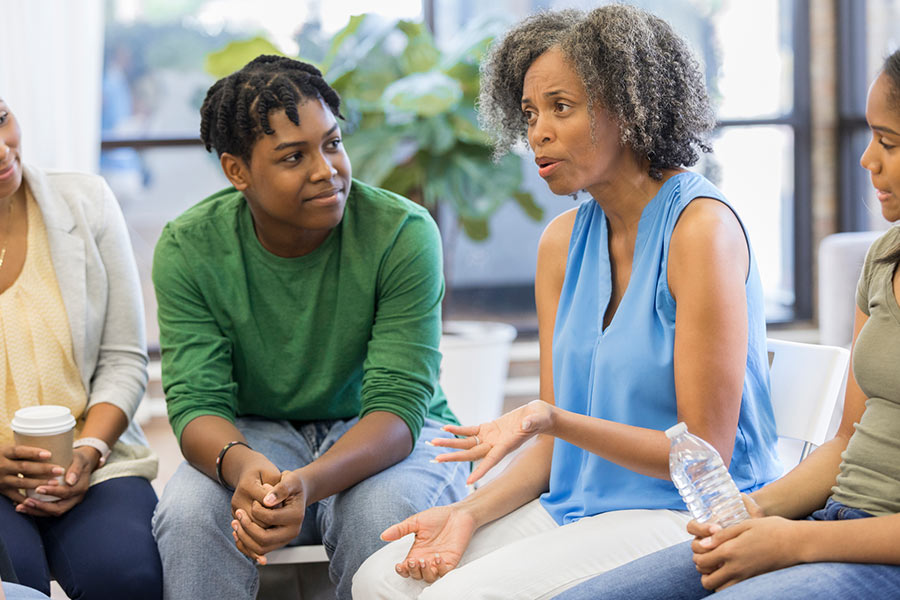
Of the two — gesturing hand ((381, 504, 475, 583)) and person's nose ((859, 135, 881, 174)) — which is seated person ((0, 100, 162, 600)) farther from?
person's nose ((859, 135, 881, 174))

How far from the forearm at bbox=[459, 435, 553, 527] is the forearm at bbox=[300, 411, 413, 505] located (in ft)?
0.74

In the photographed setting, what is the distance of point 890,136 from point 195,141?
3.54 m

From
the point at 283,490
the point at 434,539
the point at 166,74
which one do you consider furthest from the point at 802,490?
the point at 166,74

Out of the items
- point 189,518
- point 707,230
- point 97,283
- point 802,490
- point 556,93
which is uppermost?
point 556,93

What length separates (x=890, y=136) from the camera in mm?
1296

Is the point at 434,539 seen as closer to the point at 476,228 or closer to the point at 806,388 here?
the point at 806,388

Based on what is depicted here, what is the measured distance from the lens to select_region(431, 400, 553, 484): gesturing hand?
1364 millimetres

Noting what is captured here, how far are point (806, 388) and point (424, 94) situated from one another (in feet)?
6.73

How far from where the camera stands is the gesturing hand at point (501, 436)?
1364mm

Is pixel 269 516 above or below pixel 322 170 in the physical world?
below

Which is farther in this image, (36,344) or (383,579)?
(36,344)

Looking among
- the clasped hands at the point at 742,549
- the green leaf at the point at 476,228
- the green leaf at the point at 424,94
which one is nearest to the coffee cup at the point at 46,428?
the clasped hands at the point at 742,549

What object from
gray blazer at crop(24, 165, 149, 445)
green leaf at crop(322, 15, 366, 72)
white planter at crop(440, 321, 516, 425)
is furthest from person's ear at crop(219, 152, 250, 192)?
white planter at crop(440, 321, 516, 425)

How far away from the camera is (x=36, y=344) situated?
78.5 inches
